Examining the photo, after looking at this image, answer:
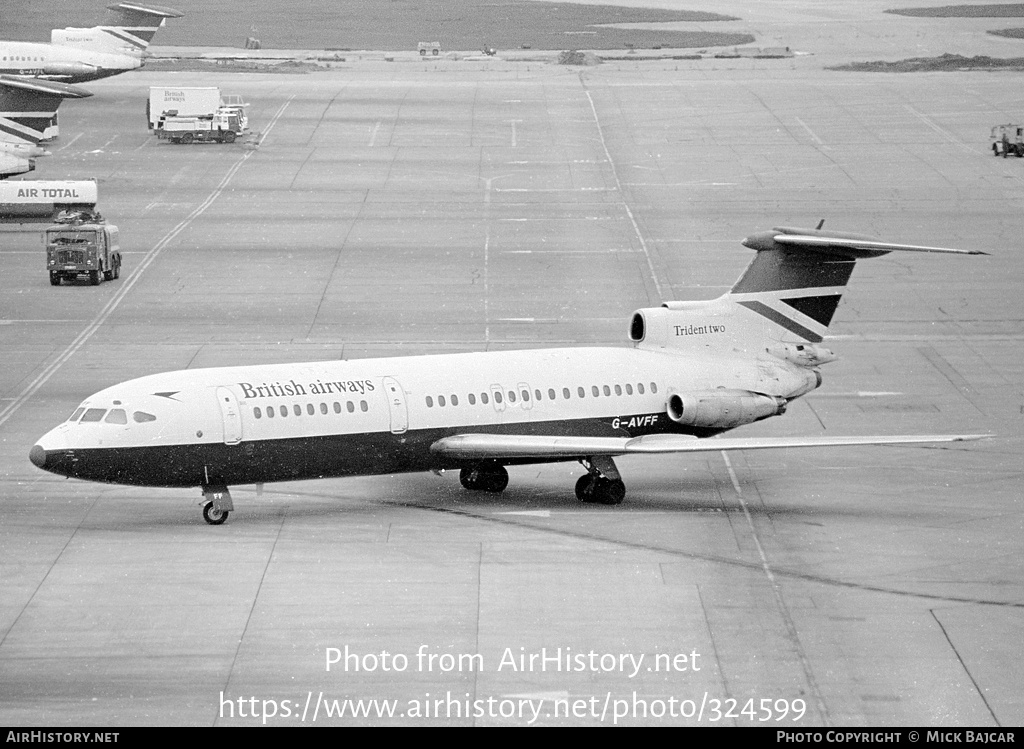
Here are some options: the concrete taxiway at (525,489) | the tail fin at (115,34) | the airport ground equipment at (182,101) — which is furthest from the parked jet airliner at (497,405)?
the tail fin at (115,34)

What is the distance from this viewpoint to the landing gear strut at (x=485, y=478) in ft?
123

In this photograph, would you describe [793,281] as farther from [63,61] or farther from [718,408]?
[63,61]

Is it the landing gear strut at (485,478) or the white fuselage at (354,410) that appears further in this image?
the landing gear strut at (485,478)

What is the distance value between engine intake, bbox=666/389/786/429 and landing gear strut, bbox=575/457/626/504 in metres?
2.10

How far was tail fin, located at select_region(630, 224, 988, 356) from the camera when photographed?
39000 millimetres

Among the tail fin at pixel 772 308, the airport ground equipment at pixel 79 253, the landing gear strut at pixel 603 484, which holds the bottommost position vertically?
the airport ground equipment at pixel 79 253

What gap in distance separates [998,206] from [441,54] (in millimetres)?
72681

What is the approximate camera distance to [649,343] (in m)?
39.1

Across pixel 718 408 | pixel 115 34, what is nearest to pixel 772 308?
pixel 718 408

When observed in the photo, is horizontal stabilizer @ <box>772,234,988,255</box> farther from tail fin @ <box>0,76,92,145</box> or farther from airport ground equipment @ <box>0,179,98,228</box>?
tail fin @ <box>0,76,92,145</box>

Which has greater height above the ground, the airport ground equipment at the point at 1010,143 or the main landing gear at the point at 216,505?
the main landing gear at the point at 216,505

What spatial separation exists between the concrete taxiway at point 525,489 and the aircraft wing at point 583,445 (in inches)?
53.1

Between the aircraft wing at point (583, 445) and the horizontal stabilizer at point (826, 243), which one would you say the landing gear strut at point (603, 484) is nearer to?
the aircraft wing at point (583, 445)

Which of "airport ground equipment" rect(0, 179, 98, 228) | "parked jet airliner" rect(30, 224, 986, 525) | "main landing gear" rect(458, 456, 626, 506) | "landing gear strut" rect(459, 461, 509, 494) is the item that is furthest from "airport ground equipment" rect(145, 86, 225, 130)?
"main landing gear" rect(458, 456, 626, 506)
